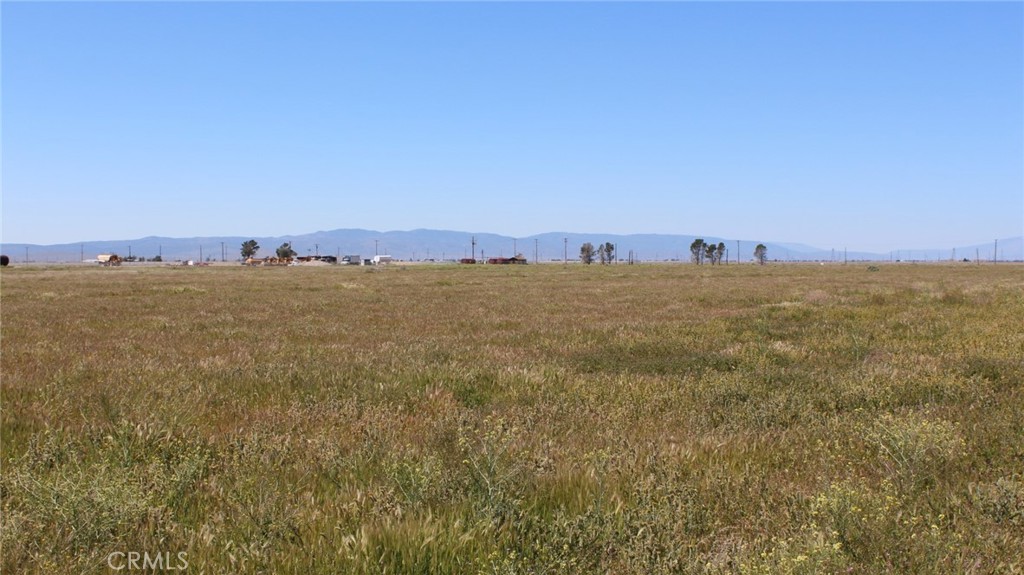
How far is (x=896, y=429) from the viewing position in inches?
191

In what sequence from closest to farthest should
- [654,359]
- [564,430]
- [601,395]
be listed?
[564,430], [601,395], [654,359]

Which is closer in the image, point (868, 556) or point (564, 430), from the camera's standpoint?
point (868, 556)

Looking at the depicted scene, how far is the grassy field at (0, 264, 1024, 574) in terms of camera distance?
3166 millimetres

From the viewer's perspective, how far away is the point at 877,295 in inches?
987

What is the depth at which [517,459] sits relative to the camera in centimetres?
450

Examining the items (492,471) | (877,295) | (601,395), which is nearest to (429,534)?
(492,471)

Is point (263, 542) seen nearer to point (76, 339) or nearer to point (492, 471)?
point (492, 471)

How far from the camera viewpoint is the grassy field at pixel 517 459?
10.4ft

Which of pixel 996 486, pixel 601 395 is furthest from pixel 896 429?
pixel 601 395

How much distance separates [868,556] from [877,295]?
25902 millimetres

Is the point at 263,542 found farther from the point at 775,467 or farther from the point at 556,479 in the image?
the point at 775,467

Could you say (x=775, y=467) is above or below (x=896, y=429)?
below

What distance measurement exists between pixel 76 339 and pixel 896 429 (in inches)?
596

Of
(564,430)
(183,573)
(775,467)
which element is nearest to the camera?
(183,573)
